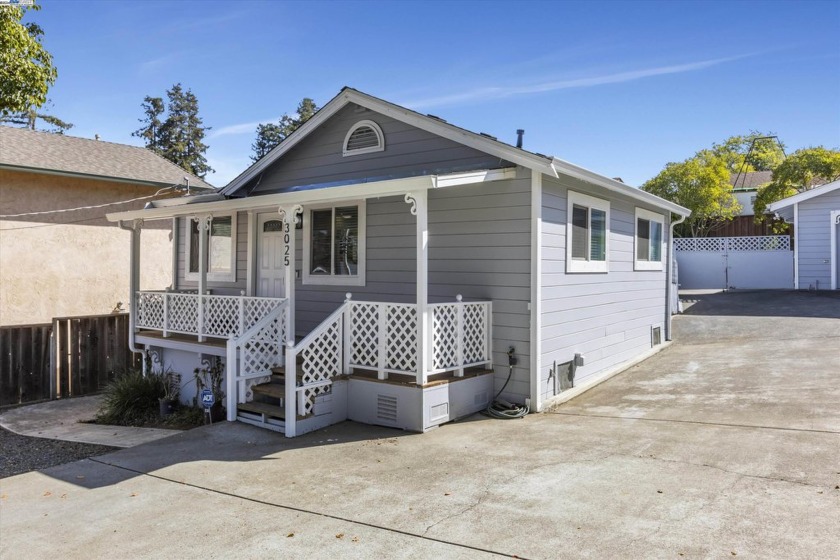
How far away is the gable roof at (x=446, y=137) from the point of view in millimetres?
7605

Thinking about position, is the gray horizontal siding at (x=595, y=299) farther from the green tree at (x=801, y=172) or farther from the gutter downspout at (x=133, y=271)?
the green tree at (x=801, y=172)

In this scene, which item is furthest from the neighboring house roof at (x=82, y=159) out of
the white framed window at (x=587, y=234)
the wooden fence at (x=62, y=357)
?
the white framed window at (x=587, y=234)

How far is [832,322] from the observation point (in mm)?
12828

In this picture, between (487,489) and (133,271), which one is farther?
(133,271)

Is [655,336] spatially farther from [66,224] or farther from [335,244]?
[66,224]

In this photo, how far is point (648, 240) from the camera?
487 inches

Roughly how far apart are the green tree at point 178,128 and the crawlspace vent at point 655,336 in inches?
1691

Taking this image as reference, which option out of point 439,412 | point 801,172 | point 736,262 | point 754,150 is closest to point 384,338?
point 439,412

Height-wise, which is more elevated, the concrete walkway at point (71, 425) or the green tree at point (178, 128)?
the green tree at point (178, 128)

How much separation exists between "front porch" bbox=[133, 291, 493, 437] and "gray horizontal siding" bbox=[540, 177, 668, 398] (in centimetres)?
100

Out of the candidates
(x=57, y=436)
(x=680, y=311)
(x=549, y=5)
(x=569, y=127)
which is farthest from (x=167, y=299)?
(x=569, y=127)

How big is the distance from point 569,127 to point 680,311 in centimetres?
889

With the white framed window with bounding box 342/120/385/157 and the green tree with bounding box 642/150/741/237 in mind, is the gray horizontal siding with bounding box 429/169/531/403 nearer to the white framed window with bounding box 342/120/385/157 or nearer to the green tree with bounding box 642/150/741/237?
the white framed window with bounding box 342/120/385/157

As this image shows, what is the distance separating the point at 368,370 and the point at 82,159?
40.2 ft
